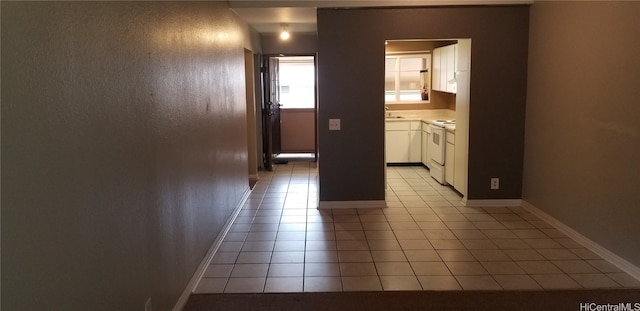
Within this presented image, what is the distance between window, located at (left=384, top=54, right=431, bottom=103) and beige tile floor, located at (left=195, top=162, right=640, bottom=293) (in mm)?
2991

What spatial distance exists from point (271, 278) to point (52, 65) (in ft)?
7.58

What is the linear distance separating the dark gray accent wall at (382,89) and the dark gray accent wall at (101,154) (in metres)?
1.94

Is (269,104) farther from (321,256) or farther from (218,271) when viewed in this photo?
(218,271)

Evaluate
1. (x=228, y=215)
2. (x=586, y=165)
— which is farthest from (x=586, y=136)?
(x=228, y=215)

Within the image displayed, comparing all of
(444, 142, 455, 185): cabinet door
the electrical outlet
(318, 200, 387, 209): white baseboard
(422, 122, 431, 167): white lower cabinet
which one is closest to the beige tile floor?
(318, 200, 387, 209): white baseboard

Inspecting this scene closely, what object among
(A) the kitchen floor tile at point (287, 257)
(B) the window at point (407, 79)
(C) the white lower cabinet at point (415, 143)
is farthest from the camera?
(B) the window at point (407, 79)

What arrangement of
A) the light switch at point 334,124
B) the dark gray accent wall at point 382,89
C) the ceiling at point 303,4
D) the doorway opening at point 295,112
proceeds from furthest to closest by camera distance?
the doorway opening at point 295,112 < the light switch at point 334,124 < the dark gray accent wall at point 382,89 < the ceiling at point 303,4

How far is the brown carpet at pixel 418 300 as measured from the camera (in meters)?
3.10

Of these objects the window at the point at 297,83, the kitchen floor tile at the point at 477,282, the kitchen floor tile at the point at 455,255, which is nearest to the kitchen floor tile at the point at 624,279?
the kitchen floor tile at the point at 477,282

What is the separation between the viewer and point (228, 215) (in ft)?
15.8

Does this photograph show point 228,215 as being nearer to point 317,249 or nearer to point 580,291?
point 317,249

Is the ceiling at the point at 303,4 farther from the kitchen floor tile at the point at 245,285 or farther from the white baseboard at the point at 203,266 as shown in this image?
the kitchen floor tile at the point at 245,285

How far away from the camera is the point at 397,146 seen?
796 cm

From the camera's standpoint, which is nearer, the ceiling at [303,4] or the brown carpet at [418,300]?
the brown carpet at [418,300]
